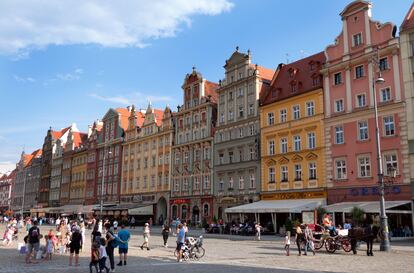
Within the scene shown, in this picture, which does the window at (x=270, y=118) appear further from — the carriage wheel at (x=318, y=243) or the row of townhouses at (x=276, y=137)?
the carriage wheel at (x=318, y=243)

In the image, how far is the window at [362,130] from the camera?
126 feet

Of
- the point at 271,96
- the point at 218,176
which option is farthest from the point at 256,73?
the point at 218,176

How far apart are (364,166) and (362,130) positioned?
10.2ft

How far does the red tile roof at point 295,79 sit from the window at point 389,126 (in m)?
7.99

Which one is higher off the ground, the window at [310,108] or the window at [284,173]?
the window at [310,108]

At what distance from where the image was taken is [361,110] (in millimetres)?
38688

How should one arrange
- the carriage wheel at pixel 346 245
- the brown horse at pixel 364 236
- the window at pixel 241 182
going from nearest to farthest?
1. the brown horse at pixel 364 236
2. the carriage wheel at pixel 346 245
3. the window at pixel 241 182

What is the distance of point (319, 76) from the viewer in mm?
43562

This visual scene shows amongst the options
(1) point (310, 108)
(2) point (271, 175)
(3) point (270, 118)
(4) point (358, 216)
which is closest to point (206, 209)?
(2) point (271, 175)

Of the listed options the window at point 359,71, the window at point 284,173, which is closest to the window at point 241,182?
the window at point 284,173

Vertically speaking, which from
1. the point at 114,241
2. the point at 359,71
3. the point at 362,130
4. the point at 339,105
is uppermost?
the point at 359,71

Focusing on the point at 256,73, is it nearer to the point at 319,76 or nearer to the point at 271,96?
the point at 271,96

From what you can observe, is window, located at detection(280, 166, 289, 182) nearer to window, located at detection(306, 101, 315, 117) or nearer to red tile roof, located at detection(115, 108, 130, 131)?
window, located at detection(306, 101, 315, 117)

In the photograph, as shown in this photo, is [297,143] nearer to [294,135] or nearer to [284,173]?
[294,135]
